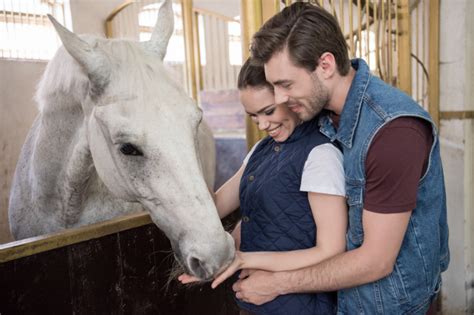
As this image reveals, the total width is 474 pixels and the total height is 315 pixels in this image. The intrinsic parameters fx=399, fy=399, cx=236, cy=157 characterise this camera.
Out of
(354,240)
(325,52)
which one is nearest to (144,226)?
(354,240)

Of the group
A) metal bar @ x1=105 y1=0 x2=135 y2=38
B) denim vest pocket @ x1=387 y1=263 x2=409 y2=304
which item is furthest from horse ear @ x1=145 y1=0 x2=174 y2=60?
metal bar @ x1=105 y1=0 x2=135 y2=38

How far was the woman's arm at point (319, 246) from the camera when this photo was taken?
0.93 metres

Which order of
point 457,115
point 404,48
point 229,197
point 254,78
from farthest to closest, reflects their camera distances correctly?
point 457,115, point 404,48, point 229,197, point 254,78

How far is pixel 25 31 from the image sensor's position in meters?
3.22

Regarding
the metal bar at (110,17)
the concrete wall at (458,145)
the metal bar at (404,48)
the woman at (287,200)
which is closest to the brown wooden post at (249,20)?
the woman at (287,200)

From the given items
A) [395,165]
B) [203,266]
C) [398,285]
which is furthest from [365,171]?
[203,266]

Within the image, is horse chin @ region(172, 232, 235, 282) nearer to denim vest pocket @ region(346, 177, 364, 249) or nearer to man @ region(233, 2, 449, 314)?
man @ region(233, 2, 449, 314)

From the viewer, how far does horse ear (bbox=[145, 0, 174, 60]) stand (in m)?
1.16

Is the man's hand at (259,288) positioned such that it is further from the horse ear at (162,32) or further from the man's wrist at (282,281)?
the horse ear at (162,32)

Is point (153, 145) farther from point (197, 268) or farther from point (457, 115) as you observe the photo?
point (457, 115)

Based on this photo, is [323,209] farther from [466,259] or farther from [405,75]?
[466,259]

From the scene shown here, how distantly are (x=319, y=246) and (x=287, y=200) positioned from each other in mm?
136

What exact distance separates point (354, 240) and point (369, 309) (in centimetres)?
18

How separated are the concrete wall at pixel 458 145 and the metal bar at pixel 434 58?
33 millimetres
